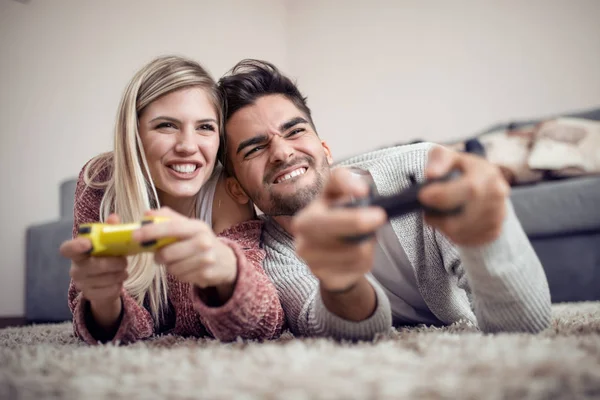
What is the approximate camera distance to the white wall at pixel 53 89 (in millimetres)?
2283

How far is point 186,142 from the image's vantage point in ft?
3.06

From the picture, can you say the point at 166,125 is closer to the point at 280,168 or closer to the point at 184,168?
the point at 184,168

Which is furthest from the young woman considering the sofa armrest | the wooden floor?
the wooden floor

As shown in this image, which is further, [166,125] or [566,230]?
[566,230]

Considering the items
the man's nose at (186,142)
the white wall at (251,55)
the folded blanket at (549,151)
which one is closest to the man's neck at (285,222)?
the man's nose at (186,142)

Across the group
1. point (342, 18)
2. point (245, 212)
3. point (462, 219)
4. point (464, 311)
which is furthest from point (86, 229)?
point (342, 18)

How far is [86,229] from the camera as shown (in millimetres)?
537

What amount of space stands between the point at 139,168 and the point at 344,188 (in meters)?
0.63

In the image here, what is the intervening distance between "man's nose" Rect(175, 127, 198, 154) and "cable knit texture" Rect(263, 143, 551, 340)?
24 centimetres

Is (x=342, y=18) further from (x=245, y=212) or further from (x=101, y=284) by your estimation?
(x=101, y=284)

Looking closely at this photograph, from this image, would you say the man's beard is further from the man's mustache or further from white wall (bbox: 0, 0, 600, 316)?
white wall (bbox: 0, 0, 600, 316)

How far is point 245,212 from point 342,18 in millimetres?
2471

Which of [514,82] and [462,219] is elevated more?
[514,82]

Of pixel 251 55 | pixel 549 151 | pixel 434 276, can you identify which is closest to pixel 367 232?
pixel 434 276
